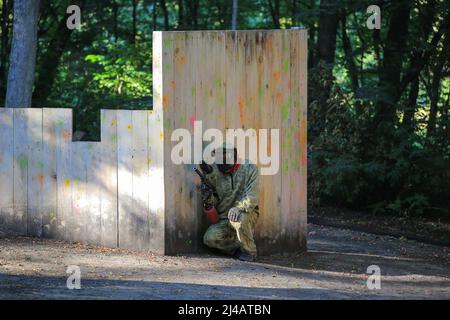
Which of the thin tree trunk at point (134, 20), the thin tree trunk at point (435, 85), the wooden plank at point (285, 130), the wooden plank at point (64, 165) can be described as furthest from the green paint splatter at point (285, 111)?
the thin tree trunk at point (134, 20)

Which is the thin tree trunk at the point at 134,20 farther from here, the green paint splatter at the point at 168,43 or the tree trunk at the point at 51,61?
the green paint splatter at the point at 168,43

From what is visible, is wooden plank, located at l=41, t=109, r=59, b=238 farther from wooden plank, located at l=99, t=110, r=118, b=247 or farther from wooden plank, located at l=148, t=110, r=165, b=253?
wooden plank, located at l=148, t=110, r=165, b=253

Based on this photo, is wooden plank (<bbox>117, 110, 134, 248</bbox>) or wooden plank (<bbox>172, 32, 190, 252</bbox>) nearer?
wooden plank (<bbox>172, 32, 190, 252</bbox>)

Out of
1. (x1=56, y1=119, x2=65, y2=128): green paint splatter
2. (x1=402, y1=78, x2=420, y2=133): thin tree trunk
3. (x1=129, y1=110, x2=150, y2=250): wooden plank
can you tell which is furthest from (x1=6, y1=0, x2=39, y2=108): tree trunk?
(x1=402, y1=78, x2=420, y2=133): thin tree trunk

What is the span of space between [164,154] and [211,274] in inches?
56.8

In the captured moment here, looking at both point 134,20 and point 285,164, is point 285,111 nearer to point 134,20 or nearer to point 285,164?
point 285,164

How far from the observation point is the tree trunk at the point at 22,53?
12.6 m

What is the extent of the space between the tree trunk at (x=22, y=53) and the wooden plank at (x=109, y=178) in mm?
3917

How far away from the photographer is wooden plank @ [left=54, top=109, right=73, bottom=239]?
9.66 m

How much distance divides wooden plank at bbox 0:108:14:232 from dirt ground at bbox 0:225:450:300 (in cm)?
48

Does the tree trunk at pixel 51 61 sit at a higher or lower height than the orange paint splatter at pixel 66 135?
higher

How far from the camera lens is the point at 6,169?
10047 millimetres

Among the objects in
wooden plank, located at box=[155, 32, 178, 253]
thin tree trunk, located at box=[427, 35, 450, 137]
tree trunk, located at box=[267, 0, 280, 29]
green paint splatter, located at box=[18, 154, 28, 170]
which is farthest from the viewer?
tree trunk, located at box=[267, 0, 280, 29]

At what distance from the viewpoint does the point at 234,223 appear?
9.02 meters
